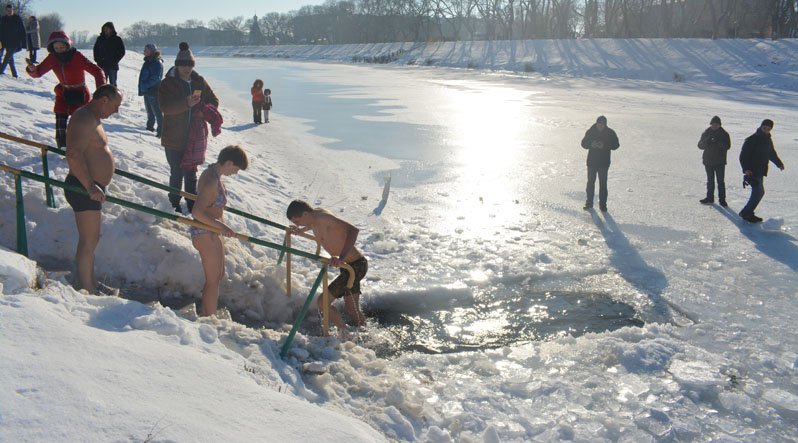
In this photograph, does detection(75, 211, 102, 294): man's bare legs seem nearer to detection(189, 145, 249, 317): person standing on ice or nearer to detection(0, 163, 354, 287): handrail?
detection(0, 163, 354, 287): handrail

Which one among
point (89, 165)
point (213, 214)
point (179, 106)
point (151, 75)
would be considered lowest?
point (213, 214)

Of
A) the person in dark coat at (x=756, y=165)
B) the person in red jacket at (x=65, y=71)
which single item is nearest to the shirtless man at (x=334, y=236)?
the person in red jacket at (x=65, y=71)

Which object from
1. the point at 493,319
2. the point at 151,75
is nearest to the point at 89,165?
the point at 493,319

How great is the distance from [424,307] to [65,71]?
4.43 m

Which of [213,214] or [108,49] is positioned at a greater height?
[108,49]

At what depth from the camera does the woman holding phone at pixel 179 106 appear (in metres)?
6.31

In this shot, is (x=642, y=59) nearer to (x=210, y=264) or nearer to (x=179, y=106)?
(x=179, y=106)

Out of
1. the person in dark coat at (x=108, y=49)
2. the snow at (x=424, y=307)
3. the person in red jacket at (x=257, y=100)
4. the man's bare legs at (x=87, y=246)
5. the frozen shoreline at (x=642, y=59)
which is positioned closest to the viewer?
the snow at (x=424, y=307)

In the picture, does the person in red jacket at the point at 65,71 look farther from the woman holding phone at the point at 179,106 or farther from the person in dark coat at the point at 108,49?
the person in dark coat at the point at 108,49

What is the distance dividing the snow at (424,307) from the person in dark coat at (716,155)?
0.86 ft

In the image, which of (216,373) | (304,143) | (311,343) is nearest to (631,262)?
(311,343)

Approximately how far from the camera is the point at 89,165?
4.47 meters

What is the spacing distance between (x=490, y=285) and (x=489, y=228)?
6.42 feet

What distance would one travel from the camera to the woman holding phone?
248 inches
